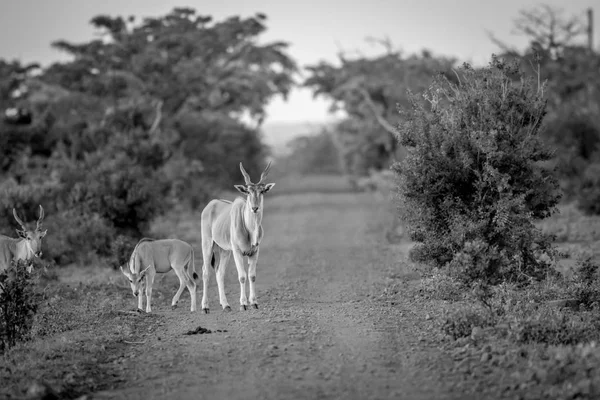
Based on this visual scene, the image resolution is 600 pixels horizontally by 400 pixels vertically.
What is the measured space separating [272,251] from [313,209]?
14.9 m

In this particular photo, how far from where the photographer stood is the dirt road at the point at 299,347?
8.45 m

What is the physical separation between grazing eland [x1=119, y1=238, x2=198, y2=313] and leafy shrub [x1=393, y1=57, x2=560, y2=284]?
3879 mm

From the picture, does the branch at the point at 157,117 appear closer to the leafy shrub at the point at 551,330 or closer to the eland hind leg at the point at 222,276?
the eland hind leg at the point at 222,276

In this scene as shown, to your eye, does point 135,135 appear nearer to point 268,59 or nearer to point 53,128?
point 53,128

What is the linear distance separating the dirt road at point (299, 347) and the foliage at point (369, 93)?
26.7 meters

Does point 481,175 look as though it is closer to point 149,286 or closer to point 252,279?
point 252,279

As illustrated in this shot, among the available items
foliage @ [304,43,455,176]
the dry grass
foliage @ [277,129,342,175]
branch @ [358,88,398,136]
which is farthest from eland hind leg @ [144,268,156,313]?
foliage @ [277,129,342,175]

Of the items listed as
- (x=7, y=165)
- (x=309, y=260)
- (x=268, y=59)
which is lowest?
(x=309, y=260)

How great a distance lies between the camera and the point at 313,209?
3719 centimetres

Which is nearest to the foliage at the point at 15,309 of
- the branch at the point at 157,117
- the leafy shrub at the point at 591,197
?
the leafy shrub at the point at 591,197

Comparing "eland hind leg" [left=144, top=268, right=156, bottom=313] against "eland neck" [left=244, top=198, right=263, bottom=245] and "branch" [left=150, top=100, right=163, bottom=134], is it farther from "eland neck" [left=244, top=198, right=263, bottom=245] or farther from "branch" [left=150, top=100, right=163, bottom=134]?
"branch" [left=150, top=100, right=163, bottom=134]

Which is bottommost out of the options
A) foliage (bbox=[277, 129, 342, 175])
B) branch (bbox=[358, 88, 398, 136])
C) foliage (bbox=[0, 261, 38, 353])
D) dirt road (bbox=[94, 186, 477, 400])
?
dirt road (bbox=[94, 186, 477, 400])

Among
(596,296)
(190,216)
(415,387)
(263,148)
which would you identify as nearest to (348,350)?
(415,387)

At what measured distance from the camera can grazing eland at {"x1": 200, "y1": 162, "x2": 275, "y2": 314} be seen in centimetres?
1305
